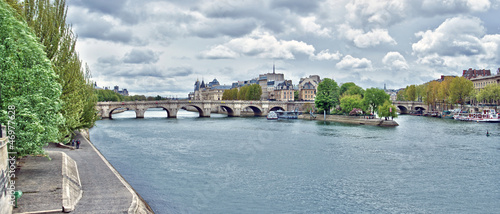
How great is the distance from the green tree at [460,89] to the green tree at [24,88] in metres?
118

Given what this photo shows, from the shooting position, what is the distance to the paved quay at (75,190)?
17688 millimetres

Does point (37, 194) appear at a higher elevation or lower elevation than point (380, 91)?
lower

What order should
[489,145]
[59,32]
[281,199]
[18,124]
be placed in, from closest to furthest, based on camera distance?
[18,124], [281,199], [59,32], [489,145]

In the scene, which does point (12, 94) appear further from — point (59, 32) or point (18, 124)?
point (59, 32)

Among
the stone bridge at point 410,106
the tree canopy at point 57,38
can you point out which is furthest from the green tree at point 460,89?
the tree canopy at point 57,38

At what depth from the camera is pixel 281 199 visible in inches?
1027

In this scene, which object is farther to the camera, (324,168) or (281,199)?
(324,168)

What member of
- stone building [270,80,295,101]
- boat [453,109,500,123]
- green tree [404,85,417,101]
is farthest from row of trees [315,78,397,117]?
stone building [270,80,295,101]

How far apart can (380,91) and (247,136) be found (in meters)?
48.7

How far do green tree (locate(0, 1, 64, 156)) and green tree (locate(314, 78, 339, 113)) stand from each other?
86.2m

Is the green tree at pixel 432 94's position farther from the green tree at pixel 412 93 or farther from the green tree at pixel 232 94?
the green tree at pixel 232 94

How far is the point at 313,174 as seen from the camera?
33062mm

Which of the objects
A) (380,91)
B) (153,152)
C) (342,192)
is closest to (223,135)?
(153,152)

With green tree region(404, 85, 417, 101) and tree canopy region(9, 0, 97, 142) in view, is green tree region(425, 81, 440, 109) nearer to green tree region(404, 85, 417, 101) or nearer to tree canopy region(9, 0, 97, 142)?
green tree region(404, 85, 417, 101)
